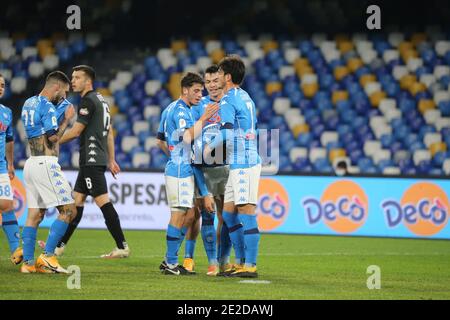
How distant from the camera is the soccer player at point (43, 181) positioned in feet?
33.2

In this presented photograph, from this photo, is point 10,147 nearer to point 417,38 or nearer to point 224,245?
point 224,245

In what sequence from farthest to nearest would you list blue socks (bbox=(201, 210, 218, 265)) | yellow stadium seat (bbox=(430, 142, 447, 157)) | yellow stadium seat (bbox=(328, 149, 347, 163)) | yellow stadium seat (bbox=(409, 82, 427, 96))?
1. yellow stadium seat (bbox=(409, 82, 427, 96))
2. yellow stadium seat (bbox=(328, 149, 347, 163))
3. yellow stadium seat (bbox=(430, 142, 447, 157))
4. blue socks (bbox=(201, 210, 218, 265))

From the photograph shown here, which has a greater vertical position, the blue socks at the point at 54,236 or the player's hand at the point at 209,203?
the player's hand at the point at 209,203

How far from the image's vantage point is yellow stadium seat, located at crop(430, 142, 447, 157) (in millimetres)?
18591

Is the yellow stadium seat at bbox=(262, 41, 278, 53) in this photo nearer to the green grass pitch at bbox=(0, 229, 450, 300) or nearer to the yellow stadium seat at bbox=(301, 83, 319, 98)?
the yellow stadium seat at bbox=(301, 83, 319, 98)

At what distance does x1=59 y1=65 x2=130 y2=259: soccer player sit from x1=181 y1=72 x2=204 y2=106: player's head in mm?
1117

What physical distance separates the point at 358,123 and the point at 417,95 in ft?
4.79

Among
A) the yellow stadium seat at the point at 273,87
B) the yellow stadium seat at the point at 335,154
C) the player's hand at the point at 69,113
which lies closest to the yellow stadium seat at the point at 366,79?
the yellow stadium seat at the point at 273,87

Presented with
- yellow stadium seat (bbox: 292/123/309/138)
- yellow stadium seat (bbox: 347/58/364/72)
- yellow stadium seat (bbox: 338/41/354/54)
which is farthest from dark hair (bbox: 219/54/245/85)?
yellow stadium seat (bbox: 338/41/354/54)

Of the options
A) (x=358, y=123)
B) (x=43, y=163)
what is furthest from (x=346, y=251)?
(x=358, y=123)

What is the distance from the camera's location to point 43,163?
402 inches

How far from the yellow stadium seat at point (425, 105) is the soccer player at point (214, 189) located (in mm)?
10018

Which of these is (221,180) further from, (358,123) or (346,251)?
(358,123)

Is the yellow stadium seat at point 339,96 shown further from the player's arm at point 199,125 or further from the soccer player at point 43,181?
the soccer player at point 43,181
